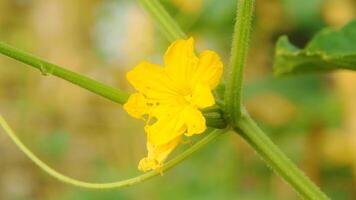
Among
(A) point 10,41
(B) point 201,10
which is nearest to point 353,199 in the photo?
(B) point 201,10

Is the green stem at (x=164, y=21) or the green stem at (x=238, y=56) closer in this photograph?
the green stem at (x=238, y=56)

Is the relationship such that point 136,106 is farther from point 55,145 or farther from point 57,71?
point 55,145

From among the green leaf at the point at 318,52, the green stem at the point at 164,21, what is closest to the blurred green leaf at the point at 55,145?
the green leaf at the point at 318,52

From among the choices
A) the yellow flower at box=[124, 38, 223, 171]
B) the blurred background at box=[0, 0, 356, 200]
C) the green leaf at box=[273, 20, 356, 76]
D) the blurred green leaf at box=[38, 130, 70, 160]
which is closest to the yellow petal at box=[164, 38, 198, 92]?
the yellow flower at box=[124, 38, 223, 171]

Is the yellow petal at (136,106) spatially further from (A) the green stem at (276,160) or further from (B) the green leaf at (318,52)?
(B) the green leaf at (318,52)

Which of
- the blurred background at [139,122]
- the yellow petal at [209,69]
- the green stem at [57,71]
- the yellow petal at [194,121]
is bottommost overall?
the blurred background at [139,122]

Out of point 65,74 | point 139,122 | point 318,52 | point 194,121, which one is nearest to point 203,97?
point 194,121
